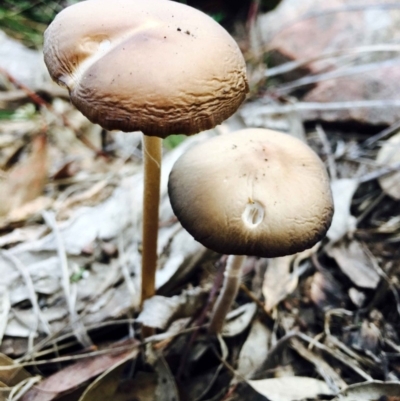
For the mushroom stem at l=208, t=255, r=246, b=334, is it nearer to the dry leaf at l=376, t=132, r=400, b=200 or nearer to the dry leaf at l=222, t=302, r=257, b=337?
the dry leaf at l=222, t=302, r=257, b=337

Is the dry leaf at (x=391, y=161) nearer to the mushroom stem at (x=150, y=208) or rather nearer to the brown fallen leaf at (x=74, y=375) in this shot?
the mushroom stem at (x=150, y=208)

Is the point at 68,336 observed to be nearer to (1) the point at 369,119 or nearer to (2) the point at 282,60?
(1) the point at 369,119

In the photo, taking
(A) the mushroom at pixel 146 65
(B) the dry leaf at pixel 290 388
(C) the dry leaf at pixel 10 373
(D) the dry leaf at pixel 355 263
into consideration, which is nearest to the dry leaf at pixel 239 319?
(B) the dry leaf at pixel 290 388

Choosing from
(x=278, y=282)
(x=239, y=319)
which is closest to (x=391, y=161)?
(x=278, y=282)

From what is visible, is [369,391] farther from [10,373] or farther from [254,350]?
[10,373]

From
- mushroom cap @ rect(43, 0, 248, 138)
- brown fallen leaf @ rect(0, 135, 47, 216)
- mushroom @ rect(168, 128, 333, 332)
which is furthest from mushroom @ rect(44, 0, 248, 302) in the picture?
brown fallen leaf @ rect(0, 135, 47, 216)

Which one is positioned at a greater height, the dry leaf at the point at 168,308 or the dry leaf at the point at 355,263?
the dry leaf at the point at 168,308

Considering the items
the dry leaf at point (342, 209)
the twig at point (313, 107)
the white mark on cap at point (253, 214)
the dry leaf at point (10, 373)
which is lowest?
the dry leaf at point (342, 209)

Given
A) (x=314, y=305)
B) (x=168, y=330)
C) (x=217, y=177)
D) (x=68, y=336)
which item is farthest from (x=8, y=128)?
(x=314, y=305)
